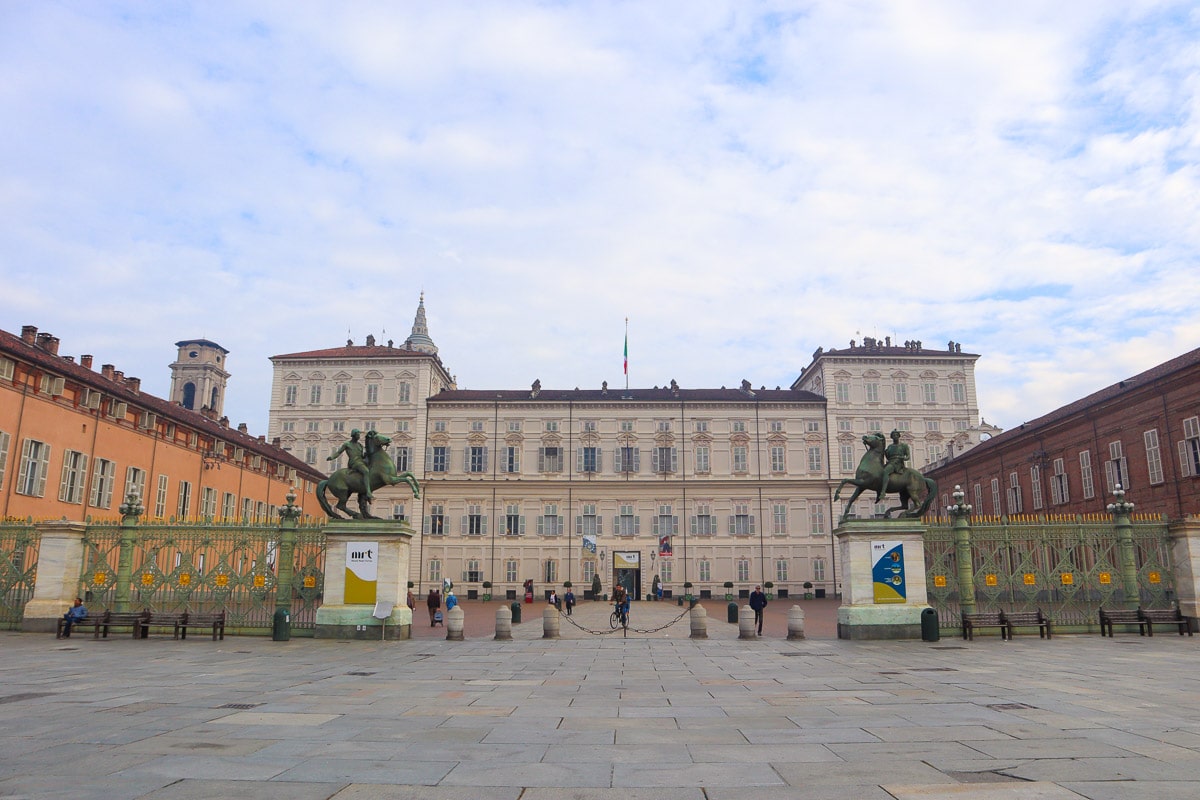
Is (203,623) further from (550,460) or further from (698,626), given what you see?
(550,460)

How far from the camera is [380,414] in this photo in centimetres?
6072

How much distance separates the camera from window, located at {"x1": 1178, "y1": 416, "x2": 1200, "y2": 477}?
29.7 m

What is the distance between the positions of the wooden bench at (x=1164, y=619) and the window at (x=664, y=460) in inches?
1613

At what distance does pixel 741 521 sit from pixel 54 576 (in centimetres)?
4623

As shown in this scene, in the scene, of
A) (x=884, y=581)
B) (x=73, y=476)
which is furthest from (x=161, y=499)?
(x=884, y=581)

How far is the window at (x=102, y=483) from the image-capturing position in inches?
1304

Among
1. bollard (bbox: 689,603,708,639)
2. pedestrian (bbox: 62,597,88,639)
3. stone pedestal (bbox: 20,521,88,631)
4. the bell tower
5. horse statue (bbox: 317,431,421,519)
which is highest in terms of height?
the bell tower

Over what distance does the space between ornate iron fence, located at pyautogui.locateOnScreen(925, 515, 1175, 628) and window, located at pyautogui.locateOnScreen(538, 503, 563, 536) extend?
1555 inches

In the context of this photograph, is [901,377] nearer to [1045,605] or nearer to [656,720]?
[1045,605]

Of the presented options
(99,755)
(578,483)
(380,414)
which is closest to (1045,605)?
(99,755)

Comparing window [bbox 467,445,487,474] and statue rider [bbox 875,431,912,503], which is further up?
window [bbox 467,445,487,474]

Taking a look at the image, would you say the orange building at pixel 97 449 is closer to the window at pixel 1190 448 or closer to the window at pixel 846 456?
the window at pixel 1190 448

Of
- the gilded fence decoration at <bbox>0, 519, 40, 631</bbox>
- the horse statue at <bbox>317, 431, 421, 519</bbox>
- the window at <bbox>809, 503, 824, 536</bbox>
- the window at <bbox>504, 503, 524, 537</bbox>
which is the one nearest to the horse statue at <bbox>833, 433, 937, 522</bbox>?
the horse statue at <bbox>317, 431, 421, 519</bbox>

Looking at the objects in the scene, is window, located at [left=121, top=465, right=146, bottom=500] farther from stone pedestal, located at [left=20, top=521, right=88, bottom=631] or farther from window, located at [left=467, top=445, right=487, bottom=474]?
window, located at [left=467, top=445, right=487, bottom=474]
